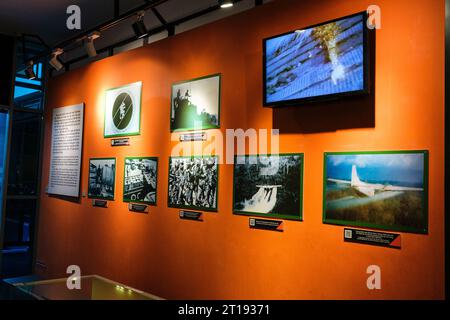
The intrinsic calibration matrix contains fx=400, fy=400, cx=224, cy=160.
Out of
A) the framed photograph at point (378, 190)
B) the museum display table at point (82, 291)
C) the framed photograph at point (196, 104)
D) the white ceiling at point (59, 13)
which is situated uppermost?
the white ceiling at point (59, 13)

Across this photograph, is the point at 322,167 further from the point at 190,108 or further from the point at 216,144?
the point at 190,108

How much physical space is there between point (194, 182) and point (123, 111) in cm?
153

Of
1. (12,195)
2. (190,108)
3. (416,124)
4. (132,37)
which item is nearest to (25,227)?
(12,195)

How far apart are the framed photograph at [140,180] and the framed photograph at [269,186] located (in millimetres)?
1186

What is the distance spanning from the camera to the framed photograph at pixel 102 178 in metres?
4.93

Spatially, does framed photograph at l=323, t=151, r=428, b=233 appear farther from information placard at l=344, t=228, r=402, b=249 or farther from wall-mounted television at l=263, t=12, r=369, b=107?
wall-mounted television at l=263, t=12, r=369, b=107

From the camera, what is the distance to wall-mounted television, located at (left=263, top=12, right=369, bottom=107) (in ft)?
8.70

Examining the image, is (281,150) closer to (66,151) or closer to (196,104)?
(196,104)

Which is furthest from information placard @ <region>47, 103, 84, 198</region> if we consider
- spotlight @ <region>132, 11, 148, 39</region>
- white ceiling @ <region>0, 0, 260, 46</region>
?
spotlight @ <region>132, 11, 148, 39</region>

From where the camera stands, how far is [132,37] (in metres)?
5.18

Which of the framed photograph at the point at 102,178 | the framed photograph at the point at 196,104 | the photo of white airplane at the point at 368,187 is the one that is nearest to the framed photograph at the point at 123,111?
the framed photograph at the point at 102,178

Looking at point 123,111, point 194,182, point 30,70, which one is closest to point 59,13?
point 30,70

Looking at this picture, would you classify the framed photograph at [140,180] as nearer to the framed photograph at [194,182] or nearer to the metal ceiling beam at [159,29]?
the framed photograph at [194,182]

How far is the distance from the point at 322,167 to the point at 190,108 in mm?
1601
